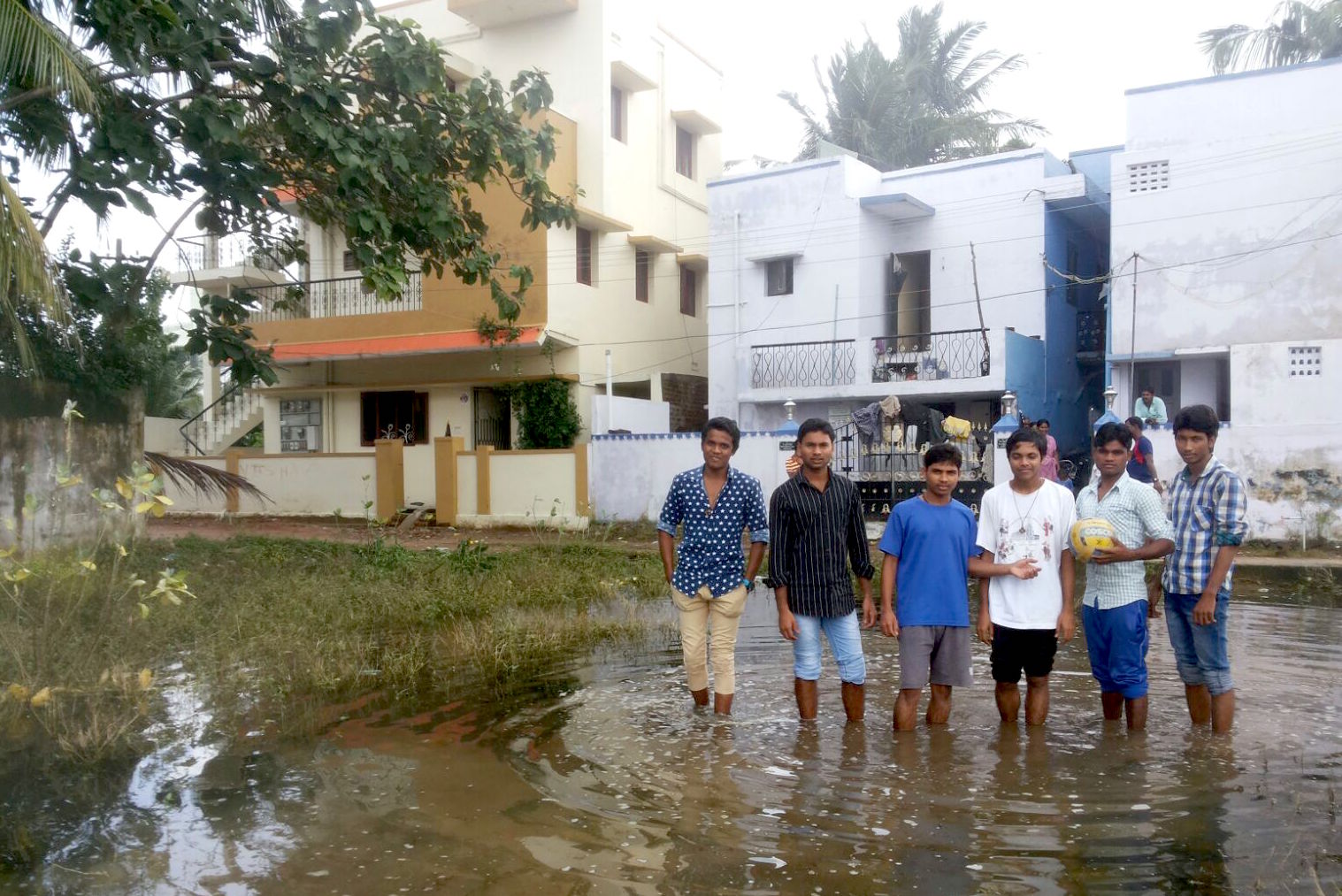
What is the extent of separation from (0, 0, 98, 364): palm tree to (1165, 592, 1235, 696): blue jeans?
280 inches

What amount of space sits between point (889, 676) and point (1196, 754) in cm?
247

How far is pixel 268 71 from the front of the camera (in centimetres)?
1020

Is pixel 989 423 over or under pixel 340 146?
under

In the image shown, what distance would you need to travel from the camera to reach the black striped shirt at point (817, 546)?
19.6ft

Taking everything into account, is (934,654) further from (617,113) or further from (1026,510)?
(617,113)

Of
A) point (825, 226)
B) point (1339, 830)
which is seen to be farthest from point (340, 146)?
point (825, 226)

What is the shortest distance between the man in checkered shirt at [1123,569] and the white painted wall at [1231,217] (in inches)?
499

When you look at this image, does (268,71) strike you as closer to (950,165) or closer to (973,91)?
(950,165)

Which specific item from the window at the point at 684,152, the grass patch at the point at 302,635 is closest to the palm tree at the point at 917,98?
the window at the point at 684,152

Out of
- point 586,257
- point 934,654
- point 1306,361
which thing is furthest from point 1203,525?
point 586,257

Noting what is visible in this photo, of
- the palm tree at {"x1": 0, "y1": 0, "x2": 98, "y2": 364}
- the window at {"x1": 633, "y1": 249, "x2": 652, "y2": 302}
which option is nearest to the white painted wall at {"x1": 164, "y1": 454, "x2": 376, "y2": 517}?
the window at {"x1": 633, "y1": 249, "x2": 652, "y2": 302}

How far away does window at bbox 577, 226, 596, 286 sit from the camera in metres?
22.5

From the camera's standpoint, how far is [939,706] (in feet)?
20.0

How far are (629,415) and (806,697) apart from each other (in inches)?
620
